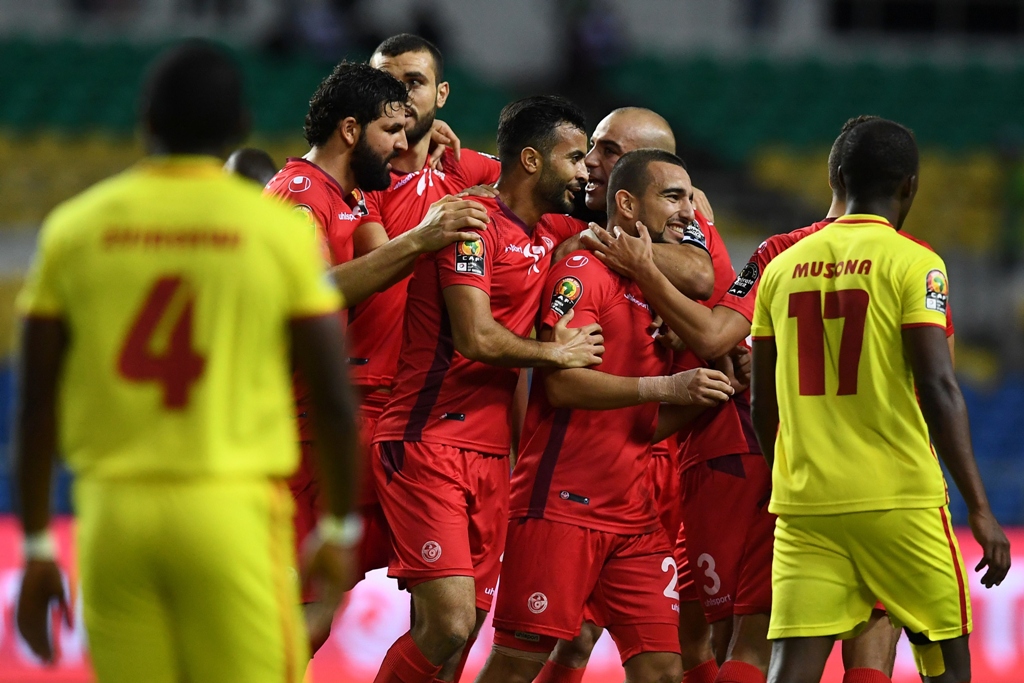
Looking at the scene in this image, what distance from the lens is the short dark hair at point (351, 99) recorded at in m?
5.81

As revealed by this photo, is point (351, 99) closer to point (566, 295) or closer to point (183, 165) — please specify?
point (566, 295)

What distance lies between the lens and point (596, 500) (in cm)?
545

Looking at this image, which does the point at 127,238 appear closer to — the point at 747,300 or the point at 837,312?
the point at 837,312

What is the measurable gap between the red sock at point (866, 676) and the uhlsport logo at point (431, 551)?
1630 millimetres

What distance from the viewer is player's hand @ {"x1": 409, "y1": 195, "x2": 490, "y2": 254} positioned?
5371 mm

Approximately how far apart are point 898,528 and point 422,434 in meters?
1.94

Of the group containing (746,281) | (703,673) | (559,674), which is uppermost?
(746,281)

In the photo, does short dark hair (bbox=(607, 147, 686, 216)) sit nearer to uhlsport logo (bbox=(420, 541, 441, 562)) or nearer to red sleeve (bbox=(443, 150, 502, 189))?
red sleeve (bbox=(443, 150, 502, 189))

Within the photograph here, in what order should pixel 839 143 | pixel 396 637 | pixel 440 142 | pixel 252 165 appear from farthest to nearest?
pixel 396 637, pixel 252 165, pixel 440 142, pixel 839 143

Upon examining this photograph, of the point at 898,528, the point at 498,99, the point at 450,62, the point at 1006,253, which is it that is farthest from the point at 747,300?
the point at 450,62

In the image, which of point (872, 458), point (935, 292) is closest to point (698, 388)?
point (872, 458)

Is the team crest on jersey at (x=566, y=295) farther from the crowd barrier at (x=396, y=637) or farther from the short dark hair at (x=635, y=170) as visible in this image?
the crowd barrier at (x=396, y=637)

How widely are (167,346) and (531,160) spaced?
2937mm

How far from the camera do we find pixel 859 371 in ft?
15.2
